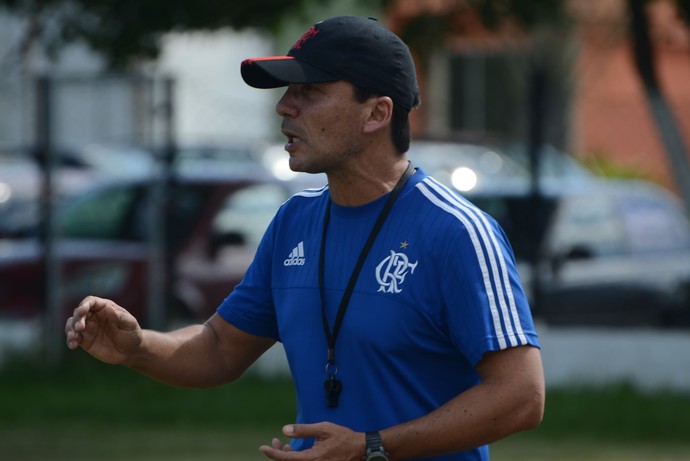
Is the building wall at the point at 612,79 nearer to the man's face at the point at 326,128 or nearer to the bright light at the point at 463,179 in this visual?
the bright light at the point at 463,179

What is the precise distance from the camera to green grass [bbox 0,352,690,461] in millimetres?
9703

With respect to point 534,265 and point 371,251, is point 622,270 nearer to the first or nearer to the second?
point 534,265

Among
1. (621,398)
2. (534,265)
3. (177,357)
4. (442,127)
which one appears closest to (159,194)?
(534,265)

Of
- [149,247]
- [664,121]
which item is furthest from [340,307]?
[149,247]

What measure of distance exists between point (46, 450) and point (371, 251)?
6543 mm

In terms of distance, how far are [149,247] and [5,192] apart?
207 centimetres

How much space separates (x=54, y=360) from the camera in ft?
39.7

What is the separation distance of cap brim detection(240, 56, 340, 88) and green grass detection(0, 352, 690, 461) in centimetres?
581

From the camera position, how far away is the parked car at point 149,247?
1219cm

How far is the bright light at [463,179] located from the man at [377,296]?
8.55m

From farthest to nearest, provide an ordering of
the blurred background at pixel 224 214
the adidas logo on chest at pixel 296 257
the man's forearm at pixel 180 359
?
the blurred background at pixel 224 214 < the man's forearm at pixel 180 359 < the adidas logo on chest at pixel 296 257

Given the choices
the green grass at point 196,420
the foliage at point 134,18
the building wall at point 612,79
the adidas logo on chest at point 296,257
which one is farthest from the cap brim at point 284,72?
the building wall at point 612,79

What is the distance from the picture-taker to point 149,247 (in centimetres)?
1235

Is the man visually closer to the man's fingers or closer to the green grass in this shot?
the man's fingers
